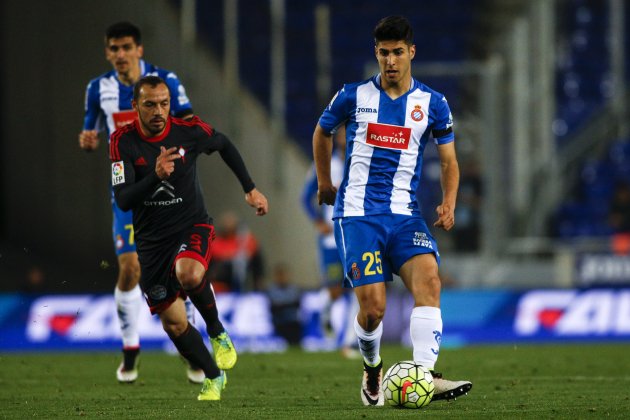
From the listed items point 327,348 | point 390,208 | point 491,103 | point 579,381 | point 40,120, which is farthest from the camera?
point 40,120

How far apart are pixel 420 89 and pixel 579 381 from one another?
9.83ft

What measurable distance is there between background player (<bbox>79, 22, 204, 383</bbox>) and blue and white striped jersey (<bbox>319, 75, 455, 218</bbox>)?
2.29 m

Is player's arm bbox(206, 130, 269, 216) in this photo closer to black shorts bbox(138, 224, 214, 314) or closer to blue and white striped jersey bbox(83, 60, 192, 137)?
black shorts bbox(138, 224, 214, 314)

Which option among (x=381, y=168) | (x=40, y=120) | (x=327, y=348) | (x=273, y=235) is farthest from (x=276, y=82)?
(x=381, y=168)

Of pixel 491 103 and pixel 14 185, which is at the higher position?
pixel 491 103

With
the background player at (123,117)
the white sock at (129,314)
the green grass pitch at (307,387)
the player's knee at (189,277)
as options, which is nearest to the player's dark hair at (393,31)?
the player's knee at (189,277)

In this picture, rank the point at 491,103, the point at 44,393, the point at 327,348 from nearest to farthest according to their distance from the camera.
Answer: the point at 44,393, the point at 327,348, the point at 491,103

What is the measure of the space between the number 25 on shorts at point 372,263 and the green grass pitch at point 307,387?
0.78m

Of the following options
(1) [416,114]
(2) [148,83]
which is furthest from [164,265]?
(1) [416,114]

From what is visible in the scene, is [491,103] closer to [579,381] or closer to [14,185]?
[14,185]

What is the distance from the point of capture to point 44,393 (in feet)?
27.8

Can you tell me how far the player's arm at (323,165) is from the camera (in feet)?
24.2

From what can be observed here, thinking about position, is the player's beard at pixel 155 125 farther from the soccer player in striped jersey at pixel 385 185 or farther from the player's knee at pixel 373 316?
the player's knee at pixel 373 316

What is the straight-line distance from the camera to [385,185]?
7242 millimetres
